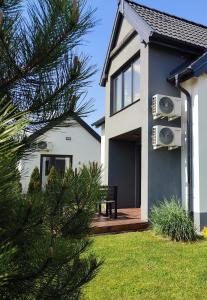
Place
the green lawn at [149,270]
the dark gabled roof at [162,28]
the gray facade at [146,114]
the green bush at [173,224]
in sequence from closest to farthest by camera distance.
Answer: the green lawn at [149,270] < the green bush at [173,224] < the gray facade at [146,114] < the dark gabled roof at [162,28]

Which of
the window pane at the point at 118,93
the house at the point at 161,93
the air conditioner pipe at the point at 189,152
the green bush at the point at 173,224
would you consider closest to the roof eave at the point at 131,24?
the house at the point at 161,93

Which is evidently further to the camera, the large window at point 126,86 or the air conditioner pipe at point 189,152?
the large window at point 126,86

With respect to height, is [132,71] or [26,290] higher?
[132,71]

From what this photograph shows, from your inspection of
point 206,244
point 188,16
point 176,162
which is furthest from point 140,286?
point 188,16

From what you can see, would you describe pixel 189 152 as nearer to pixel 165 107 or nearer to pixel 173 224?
pixel 165 107

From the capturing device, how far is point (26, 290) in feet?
5.17

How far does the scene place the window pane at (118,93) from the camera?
1227 cm

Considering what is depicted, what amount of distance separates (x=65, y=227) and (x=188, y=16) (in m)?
12.7

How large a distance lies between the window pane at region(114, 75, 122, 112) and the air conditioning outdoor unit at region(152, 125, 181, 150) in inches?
133

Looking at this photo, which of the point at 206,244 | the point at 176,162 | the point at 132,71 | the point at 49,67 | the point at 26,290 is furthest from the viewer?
the point at 132,71

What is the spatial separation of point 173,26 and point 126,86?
8.48ft

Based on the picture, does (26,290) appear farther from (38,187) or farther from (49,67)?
(49,67)

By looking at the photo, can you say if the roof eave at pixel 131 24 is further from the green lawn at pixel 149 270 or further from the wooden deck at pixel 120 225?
the green lawn at pixel 149 270

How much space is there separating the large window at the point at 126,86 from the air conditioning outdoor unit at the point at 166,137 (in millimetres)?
2013
